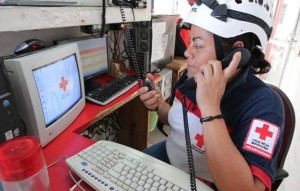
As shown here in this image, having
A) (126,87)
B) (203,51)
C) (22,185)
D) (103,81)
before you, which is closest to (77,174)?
(22,185)

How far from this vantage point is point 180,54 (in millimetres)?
2336

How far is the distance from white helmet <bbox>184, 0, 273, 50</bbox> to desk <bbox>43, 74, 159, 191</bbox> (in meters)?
0.65

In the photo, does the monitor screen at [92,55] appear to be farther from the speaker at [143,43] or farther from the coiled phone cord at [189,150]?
the coiled phone cord at [189,150]

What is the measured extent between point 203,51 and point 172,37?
4.34 feet

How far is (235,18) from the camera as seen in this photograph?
0.73 metres

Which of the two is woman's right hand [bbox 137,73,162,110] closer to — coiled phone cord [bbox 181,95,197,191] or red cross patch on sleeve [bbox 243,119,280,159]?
coiled phone cord [bbox 181,95,197,191]

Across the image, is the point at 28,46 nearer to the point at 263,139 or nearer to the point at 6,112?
the point at 6,112

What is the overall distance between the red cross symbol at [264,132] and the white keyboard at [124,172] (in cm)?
24

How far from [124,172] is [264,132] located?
0.47 m

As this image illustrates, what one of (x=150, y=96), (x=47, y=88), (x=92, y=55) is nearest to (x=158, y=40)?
(x=92, y=55)

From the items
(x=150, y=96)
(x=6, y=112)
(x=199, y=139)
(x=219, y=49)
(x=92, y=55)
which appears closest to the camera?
(x=6, y=112)

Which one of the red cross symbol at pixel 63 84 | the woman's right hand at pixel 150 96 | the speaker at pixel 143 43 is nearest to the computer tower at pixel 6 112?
the red cross symbol at pixel 63 84

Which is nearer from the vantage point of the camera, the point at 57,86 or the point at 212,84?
the point at 212,84

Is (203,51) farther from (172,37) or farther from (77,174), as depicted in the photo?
(172,37)
